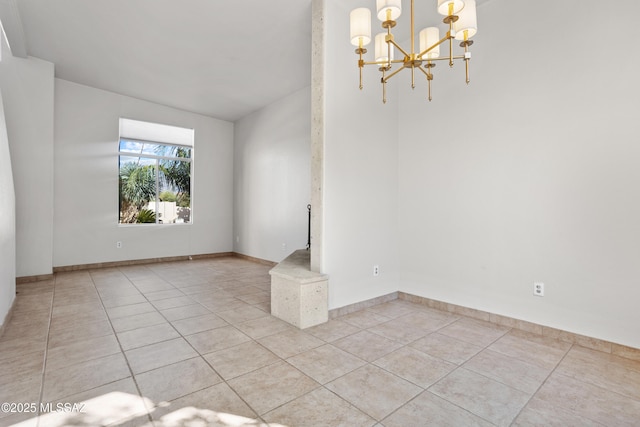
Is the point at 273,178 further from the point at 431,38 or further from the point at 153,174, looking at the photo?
the point at 431,38

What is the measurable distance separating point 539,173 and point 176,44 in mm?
4469

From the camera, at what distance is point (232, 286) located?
437 centimetres

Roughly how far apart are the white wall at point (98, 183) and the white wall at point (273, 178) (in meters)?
0.95

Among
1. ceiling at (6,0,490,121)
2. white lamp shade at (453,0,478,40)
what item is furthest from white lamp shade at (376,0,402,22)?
ceiling at (6,0,490,121)

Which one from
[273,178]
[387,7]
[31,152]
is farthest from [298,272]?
[31,152]

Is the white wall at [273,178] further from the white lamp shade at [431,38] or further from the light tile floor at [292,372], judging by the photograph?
the white lamp shade at [431,38]

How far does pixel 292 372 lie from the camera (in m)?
2.03

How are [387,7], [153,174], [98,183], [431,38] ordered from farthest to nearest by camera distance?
[153,174], [98,183], [431,38], [387,7]

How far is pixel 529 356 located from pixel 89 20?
555cm

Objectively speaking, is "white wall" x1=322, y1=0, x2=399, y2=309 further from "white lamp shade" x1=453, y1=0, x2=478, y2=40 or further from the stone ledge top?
"white lamp shade" x1=453, y1=0, x2=478, y2=40

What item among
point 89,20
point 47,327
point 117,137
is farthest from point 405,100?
point 117,137

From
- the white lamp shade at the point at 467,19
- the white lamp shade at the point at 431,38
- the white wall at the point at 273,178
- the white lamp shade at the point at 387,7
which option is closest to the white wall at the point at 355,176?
the white lamp shade at the point at 431,38

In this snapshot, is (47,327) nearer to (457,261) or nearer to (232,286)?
(232,286)

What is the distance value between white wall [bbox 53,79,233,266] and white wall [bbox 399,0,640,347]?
5.09m
